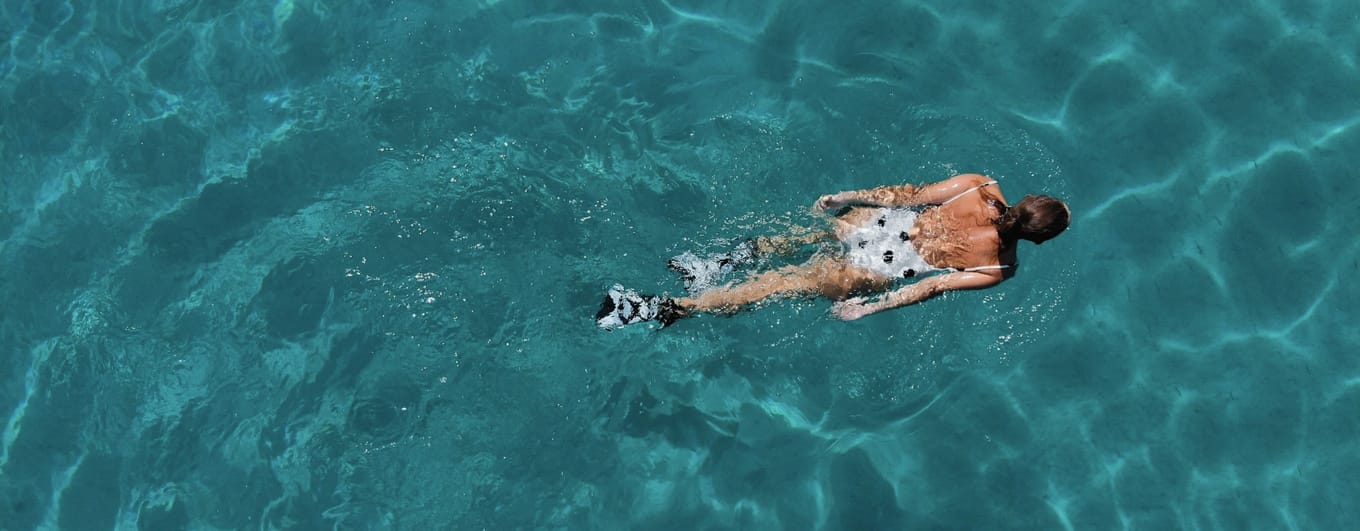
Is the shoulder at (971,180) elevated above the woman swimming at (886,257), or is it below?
above

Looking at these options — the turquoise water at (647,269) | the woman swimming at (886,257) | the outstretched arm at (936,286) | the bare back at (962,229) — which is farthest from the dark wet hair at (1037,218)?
the turquoise water at (647,269)

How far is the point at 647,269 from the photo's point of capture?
6906 mm

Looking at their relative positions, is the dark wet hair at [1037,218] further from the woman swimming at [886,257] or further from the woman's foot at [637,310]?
the woman's foot at [637,310]

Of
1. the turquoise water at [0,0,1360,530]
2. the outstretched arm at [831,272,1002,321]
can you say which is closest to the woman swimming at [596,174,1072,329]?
the outstretched arm at [831,272,1002,321]

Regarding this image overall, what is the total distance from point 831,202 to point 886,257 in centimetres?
56

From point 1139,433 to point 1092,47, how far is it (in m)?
3.10

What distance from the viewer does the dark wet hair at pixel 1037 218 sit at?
5.14 metres

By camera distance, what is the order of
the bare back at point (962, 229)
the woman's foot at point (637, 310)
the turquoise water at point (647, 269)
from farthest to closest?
1. the turquoise water at point (647, 269)
2. the woman's foot at point (637, 310)
3. the bare back at point (962, 229)

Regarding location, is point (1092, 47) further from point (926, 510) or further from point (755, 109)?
point (926, 510)

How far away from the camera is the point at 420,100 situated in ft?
24.8

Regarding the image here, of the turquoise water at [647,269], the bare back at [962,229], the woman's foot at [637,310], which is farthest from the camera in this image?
the turquoise water at [647,269]

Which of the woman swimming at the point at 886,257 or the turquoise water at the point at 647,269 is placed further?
the turquoise water at the point at 647,269

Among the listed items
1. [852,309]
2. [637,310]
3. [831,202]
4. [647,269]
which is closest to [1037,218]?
[852,309]

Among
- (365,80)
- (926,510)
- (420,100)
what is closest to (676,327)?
(926,510)
